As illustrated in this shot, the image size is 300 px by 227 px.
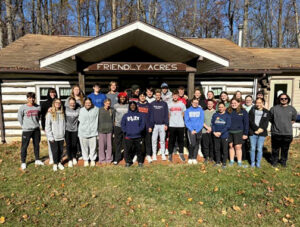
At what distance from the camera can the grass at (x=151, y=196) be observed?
354 cm

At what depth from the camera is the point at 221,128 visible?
536cm

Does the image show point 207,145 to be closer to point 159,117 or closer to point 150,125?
point 159,117

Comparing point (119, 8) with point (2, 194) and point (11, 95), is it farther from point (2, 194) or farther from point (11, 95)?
point (2, 194)

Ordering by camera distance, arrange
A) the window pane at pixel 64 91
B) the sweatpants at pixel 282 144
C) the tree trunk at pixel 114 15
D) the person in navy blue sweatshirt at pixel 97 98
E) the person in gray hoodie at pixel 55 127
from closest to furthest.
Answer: the person in gray hoodie at pixel 55 127 → the sweatpants at pixel 282 144 → the person in navy blue sweatshirt at pixel 97 98 → the window pane at pixel 64 91 → the tree trunk at pixel 114 15

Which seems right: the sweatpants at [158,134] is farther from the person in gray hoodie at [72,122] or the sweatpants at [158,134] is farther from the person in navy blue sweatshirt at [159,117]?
the person in gray hoodie at [72,122]

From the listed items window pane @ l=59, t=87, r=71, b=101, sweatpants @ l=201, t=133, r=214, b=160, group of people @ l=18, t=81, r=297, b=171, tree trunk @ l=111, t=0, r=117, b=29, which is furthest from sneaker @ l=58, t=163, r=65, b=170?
tree trunk @ l=111, t=0, r=117, b=29

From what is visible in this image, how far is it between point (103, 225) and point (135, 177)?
5.66 ft

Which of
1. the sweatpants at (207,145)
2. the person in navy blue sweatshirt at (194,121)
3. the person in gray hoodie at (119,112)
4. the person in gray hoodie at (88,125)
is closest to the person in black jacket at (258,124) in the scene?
the sweatpants at (207,145)

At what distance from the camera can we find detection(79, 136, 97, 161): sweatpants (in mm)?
5523

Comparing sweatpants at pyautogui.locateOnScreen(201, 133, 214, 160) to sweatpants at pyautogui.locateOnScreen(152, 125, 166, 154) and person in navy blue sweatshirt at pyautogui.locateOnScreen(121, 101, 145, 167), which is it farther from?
person in navy blue sweatshirt at pyautogui.locateOnScreen(121, 101, 145, 167)

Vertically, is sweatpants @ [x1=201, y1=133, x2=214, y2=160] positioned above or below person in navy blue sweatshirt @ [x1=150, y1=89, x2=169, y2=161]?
Answer: below

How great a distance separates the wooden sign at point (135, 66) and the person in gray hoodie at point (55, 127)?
5.37 ft

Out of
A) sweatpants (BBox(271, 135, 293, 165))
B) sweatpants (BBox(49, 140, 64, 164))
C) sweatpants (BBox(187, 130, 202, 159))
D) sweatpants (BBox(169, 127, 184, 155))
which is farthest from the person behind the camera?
sweatpants (BBox(169, 127, 184, 155))

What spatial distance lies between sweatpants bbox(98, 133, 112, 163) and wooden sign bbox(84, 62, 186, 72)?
2058 millimetres
